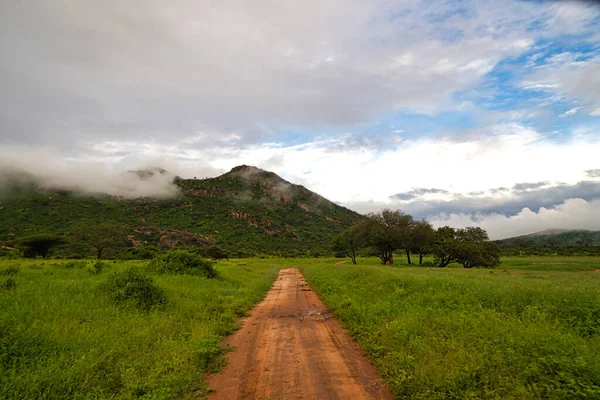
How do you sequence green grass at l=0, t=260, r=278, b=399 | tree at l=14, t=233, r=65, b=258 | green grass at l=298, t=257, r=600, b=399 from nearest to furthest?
green grass at l=298, t=257, r=600, b=399 → green grass at l=0, t=260, r=278, b=399 → tree at l=14, t=233, r=65, b=258

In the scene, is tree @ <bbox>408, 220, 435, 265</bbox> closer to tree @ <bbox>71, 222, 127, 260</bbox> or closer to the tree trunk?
the tree trunk

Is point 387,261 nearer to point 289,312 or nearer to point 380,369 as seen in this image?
point 289,312

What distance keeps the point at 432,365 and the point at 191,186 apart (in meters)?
145

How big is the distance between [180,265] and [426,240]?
46198 mm

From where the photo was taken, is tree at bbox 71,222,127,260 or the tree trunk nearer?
tree at bbox 71,222,127,260

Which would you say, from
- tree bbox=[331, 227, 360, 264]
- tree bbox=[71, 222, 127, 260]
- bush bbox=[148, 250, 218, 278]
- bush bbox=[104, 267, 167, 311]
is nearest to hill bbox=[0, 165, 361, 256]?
tree bbox=[71, 222, 127, 260]

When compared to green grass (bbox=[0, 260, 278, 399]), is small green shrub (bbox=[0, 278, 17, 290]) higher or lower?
higher

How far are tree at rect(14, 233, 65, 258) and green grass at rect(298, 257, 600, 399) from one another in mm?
57109

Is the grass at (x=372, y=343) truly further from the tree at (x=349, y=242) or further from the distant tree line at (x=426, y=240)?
the tree at (x=349, y=242)

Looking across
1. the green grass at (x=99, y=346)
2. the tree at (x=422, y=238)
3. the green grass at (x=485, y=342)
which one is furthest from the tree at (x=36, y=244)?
the tree at (x=422, y=238)

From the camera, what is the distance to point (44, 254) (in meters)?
52.5

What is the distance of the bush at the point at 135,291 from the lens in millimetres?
12435

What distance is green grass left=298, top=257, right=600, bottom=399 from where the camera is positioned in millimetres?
5406

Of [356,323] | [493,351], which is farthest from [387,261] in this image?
[493,351]
